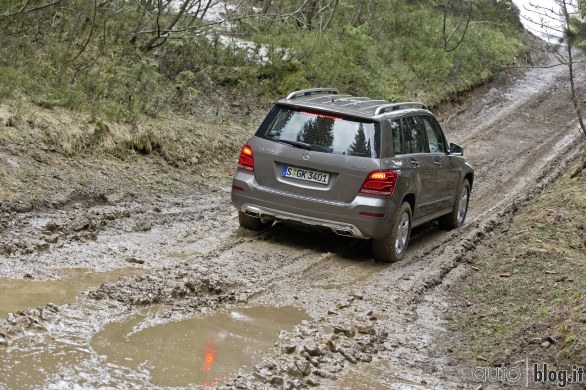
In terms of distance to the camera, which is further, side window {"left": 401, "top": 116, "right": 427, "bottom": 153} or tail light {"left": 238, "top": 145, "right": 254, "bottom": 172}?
side window {"left": 401, "top": 116, "right": 427, "bottom": 153}

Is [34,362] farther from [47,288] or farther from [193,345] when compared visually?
[47,288]

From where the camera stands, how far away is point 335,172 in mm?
9016

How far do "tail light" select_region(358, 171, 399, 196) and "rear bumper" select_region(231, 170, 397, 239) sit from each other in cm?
6

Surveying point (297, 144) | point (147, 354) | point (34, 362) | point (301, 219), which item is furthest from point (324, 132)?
point (34, 362)

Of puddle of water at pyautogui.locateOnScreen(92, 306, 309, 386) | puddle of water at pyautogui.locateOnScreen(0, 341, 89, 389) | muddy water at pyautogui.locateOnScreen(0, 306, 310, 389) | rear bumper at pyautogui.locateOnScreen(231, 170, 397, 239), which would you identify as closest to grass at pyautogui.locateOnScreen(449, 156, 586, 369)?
rear bumper at pyautogui.locateOnScreen(231, 170, 397, 239)

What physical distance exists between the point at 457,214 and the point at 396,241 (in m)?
2.69

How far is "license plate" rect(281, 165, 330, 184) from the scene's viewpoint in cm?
908

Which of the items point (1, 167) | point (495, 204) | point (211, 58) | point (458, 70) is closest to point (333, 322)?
point (1, 167)

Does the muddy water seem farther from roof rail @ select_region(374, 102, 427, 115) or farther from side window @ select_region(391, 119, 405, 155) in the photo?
roof rail @ select_region(374, 102, 427, 115)

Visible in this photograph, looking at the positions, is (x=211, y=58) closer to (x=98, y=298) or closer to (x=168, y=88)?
(x=168, y=88)

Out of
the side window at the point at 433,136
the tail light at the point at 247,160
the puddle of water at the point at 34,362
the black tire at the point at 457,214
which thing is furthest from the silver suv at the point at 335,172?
the puddle of water at the point at 34,362

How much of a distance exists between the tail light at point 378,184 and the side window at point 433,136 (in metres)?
1.75

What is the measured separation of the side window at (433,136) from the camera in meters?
10.7

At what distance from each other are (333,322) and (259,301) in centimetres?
78
